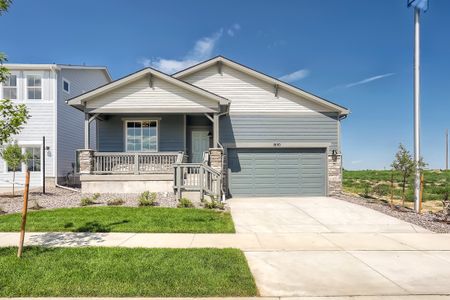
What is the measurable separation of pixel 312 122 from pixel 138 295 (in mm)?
12680

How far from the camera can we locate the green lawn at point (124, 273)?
390 cm

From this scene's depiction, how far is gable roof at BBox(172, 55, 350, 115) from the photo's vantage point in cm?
1444

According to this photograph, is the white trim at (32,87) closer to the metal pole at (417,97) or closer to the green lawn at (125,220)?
the green lawn at (125,220)

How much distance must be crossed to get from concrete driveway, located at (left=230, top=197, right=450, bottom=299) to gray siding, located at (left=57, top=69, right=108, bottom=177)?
12.7 meters

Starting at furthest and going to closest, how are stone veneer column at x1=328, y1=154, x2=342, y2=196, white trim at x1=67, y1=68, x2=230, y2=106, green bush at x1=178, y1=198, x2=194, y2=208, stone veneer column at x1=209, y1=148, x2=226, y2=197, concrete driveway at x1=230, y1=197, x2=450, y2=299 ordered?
stone veneer column at x1=328, y1=154, x2=342, y2=196
white trim at x1=67, y1=68, x2=230, y2=106
stone veneer column at x1=209, y1=148, x2=226, y2=197
green bush at x1=178, y1=198, x2=194, y2=208
concrete driveway at x1=230, y1=197, x2=450, y2=299

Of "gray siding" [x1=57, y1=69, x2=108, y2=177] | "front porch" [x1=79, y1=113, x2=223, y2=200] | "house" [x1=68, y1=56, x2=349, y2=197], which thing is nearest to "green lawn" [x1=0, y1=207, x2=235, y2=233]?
"front porch" [x1=79, y1=113, x2=223, y2=200]

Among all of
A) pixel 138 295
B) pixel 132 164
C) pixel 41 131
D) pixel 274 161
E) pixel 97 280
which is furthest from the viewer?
pixel 41 131

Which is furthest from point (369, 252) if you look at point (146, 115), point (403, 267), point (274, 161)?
point (146, 115)

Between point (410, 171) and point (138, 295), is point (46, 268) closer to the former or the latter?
point (138, 295)

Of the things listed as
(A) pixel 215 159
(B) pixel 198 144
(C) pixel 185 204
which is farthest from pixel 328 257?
(B) pixel 198 144

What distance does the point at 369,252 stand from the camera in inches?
229

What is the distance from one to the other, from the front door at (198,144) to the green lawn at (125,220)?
584cm

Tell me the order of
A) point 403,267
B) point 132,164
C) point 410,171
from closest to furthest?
point 403,267
point 410,171
point 132,164

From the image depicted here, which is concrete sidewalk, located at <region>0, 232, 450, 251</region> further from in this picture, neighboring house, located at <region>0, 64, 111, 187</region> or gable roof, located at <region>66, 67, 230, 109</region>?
neighboring house, located at <region>0, 64, 111, 187</region>
